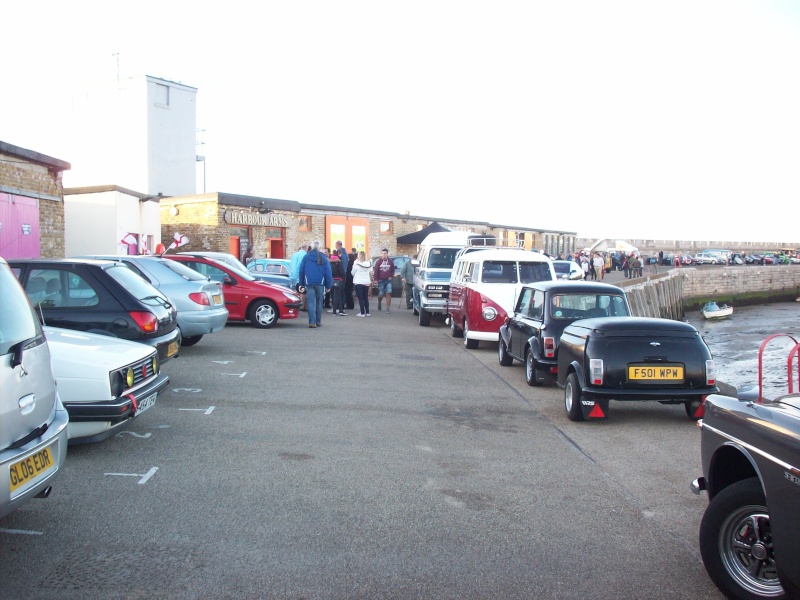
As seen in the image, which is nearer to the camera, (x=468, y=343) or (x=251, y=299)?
(x=468, y=343)

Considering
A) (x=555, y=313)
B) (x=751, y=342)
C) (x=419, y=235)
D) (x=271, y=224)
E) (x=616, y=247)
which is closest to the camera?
(x=555, y=313)

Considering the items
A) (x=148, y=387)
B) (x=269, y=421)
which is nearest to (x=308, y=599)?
(x=148, y=387)

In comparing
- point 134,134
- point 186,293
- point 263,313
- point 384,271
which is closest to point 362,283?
point 384,271

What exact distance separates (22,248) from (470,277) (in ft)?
36.7

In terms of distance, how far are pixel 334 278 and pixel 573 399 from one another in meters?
14.0

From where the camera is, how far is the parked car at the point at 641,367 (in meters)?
7.95

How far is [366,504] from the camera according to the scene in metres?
5.34

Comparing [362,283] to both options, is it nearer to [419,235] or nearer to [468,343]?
[468,343]

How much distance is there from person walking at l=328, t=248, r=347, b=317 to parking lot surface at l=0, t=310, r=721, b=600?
11887 millimetres

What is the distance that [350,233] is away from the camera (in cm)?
3794

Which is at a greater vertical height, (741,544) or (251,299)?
(251,299)

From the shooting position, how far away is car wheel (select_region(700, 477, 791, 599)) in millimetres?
3717

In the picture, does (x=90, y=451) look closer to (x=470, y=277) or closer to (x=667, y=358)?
(x=667, y=358)

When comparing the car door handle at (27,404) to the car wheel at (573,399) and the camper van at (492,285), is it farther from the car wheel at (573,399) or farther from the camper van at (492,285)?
the camper van at (492,285)
